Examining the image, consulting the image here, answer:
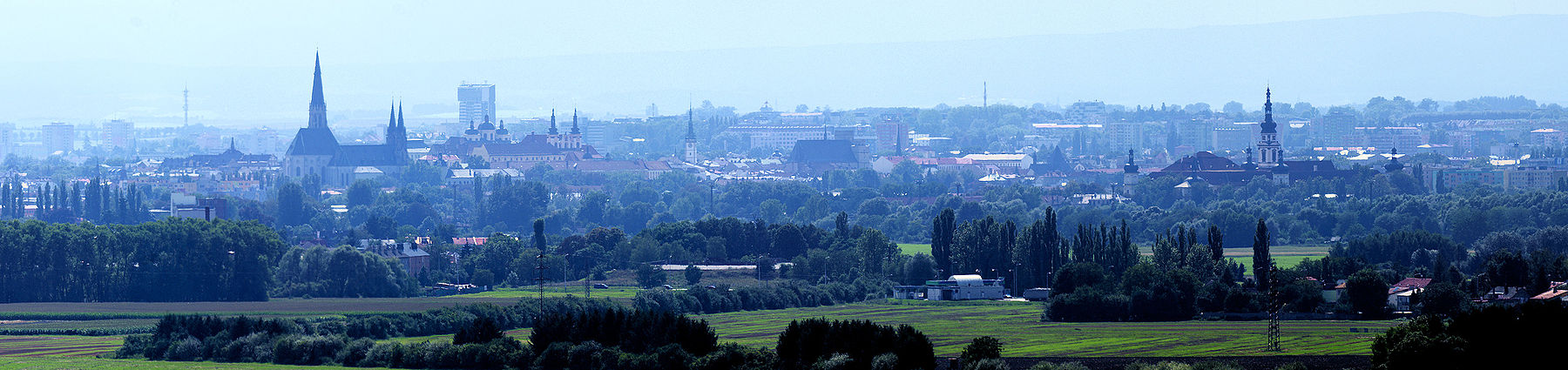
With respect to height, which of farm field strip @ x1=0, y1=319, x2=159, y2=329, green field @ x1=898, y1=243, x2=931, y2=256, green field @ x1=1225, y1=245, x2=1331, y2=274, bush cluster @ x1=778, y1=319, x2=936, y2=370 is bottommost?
farm field strip @ x1=0, y1=319, x2=159, y2=329

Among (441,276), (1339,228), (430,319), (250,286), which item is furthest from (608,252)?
(1339,228)

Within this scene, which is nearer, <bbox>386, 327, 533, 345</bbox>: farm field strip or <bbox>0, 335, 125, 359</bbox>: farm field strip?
<bbox>0, 335, 125, 359</bbox>: farm field strip

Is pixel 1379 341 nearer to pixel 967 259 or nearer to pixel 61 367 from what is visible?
pixel 61 367

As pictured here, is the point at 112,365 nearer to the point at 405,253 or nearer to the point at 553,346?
the point at 553,346

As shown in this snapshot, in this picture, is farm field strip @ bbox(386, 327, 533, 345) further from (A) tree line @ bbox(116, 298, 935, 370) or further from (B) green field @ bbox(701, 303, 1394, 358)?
(B) green field @ bbox(701, 303, 1394, 358)

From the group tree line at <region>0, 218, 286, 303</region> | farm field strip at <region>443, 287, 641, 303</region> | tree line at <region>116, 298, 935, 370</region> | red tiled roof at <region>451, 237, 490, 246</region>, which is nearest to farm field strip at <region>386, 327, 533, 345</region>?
tree line at <region>116, 298, 935, 370</region>
